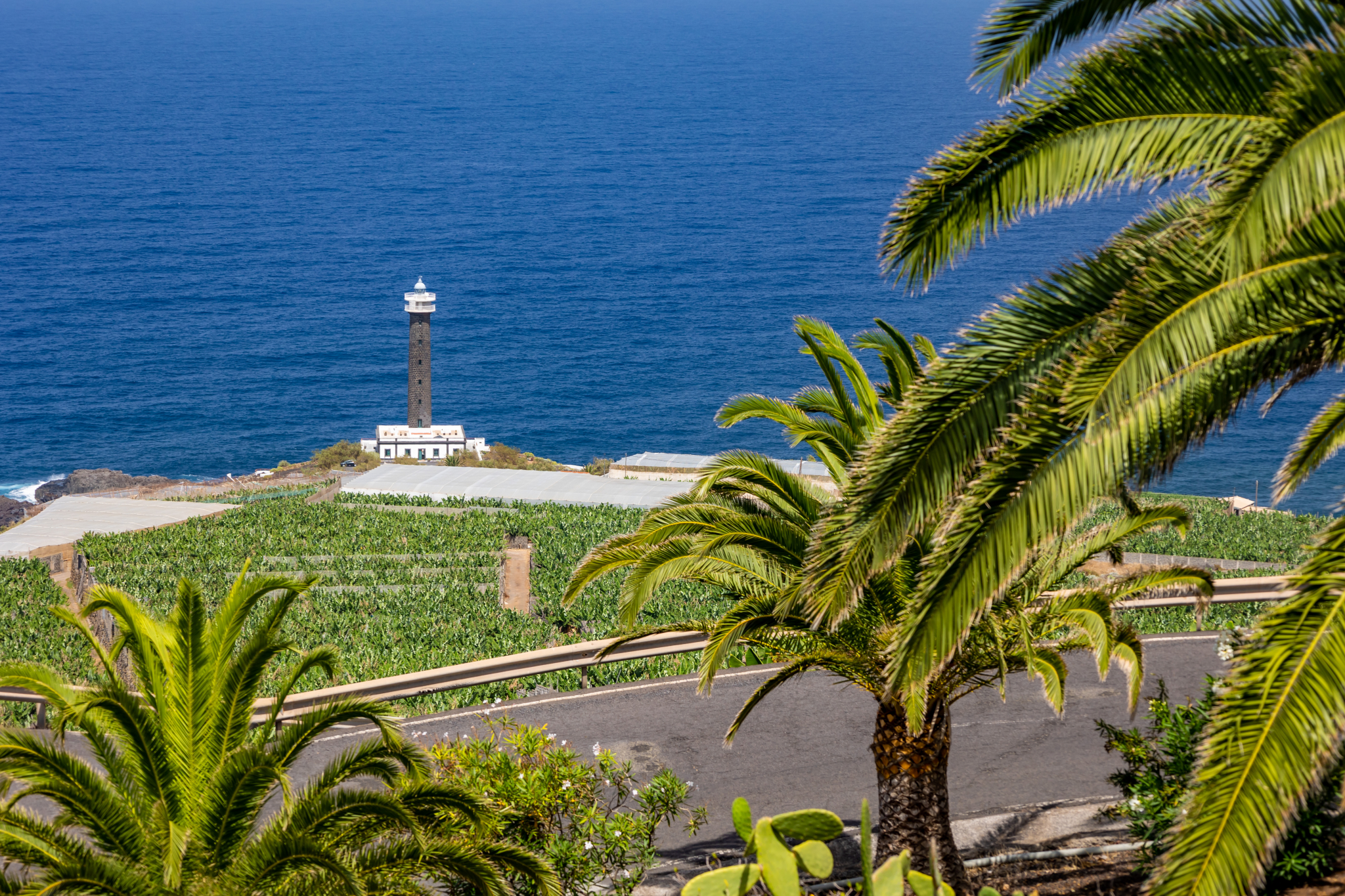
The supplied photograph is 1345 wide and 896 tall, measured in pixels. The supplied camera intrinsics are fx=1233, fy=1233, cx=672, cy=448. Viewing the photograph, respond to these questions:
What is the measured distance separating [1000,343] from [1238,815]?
2541 mm

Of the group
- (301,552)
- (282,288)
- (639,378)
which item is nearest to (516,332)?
(639,378)

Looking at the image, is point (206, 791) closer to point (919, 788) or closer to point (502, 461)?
point (919, 788)

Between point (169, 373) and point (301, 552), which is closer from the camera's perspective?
point (301, 552)

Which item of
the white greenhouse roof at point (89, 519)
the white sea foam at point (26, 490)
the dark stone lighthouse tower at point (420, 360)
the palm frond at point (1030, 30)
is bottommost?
the palm frond at point (1030, 30)

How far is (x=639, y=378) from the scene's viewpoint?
11344cm

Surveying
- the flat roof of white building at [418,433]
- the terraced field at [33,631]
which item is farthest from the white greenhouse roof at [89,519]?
the flat roof of white building at [418,433]

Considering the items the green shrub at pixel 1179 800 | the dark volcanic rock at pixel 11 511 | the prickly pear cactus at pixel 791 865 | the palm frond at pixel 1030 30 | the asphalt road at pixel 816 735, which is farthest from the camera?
the dark volcanic rock at pixel 11 511

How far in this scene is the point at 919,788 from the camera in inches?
442

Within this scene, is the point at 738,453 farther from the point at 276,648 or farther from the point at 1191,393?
the point at 1191,393

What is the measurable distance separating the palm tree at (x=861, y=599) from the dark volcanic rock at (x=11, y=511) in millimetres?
59263

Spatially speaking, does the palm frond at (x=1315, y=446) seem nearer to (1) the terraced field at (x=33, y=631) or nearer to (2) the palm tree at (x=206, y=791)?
(2) the palm tree at (x=206, y=791)

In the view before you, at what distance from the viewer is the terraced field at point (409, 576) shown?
68.4 ft

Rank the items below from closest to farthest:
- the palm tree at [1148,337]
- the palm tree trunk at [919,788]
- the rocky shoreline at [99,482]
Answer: the palm tree at [1148,337] → the palm tree trunk at [919,788] → the rocky shoreline at [99,482]

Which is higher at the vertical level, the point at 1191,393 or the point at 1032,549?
the point at 1191,393
